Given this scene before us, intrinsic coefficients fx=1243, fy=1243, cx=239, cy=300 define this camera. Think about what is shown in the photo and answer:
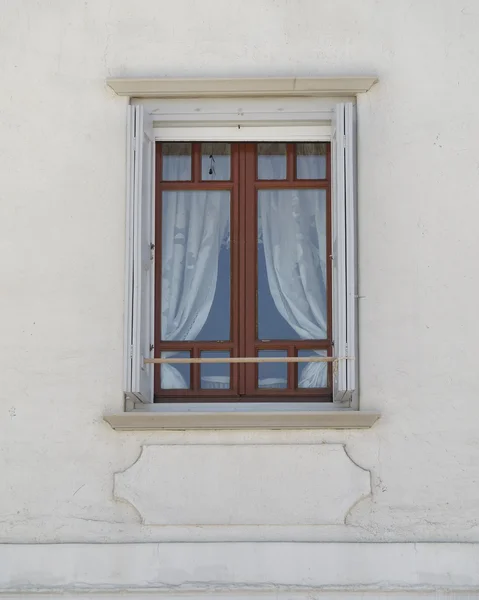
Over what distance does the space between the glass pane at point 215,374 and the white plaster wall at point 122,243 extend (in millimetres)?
462

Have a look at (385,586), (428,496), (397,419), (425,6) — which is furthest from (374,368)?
(425,6)

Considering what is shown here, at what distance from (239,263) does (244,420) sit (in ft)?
3.53

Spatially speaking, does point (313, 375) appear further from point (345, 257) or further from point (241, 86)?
point (241, 86)

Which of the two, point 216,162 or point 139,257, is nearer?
point 139,257

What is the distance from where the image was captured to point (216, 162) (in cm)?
804

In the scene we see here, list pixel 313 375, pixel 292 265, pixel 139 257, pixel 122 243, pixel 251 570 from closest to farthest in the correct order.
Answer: pixel 251 570, pixel 139 257, pixel 122 243, pixel 313 375, pixel 292 265

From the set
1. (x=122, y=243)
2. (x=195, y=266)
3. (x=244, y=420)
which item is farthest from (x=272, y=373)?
(x=122, y=243)

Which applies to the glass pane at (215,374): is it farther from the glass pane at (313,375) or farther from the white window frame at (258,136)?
the glass pane at (313,375)

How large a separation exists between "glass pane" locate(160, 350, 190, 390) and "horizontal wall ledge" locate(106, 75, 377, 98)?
164 cm

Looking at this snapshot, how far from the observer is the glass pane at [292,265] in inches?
310

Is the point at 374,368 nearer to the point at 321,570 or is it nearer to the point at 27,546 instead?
the point at 321,570

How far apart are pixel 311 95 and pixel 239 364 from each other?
175cm

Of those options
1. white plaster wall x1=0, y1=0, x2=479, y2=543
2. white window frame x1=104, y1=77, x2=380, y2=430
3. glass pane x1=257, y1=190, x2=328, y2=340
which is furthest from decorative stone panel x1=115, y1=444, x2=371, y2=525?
glass pane x1=257, y1=190, x2=328, y2=340

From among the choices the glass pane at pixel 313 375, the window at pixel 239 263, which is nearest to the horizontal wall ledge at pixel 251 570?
the window at pixel 239 263
